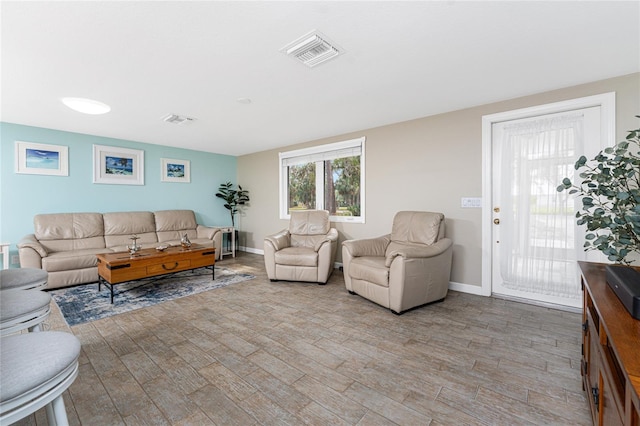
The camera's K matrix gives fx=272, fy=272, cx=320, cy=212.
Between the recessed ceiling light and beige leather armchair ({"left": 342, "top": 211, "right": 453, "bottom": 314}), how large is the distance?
3386mm

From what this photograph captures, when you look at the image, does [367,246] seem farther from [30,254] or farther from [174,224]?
[30,254]

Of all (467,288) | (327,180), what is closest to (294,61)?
(327,180)

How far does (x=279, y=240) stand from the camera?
4191 mm

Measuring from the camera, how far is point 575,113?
2828 mm

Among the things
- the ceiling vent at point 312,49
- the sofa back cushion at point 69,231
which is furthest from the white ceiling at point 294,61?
the sofa back cushion at point 69,231

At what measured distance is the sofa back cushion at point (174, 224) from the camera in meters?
5.23

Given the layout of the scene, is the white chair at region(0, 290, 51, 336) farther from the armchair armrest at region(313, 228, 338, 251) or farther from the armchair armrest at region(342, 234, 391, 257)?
the armchair armrest at region(313, 228, 338, 251)

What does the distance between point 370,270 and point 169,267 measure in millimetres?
2633

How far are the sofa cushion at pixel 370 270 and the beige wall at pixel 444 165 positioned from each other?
112cm

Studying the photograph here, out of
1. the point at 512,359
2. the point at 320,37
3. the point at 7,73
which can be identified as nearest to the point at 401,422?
the point at 512,359

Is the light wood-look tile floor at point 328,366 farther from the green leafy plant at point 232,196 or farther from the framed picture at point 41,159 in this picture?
the green leafy plant at point 232,196

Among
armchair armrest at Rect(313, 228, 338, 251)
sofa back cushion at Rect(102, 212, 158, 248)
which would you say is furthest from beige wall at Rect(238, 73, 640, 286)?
sofa back cushion at Rect(102, 212, 158, 248)

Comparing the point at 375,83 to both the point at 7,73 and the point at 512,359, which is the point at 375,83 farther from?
the point at 7,73

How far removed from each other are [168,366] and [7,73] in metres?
3.02
